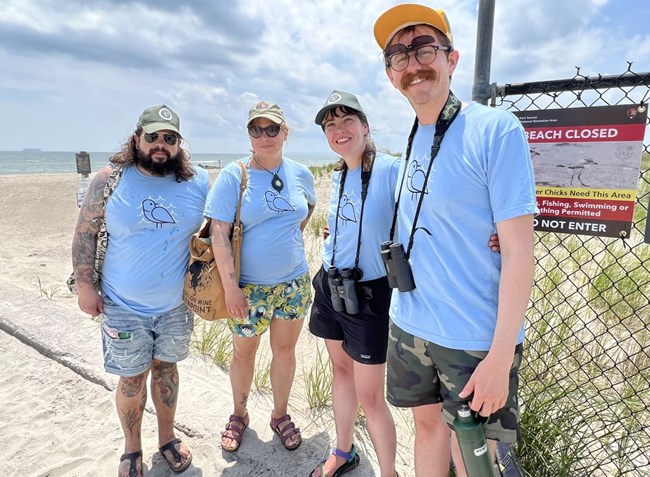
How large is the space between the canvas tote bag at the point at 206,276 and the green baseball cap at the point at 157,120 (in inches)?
18.6

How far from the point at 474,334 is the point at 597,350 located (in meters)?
2.52

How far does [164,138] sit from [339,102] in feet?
3.54

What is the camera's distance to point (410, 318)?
171 cm

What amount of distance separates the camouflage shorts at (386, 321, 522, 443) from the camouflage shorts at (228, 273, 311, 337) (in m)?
1.00

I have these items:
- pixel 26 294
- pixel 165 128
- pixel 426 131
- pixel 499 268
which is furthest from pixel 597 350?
pixel 26 294

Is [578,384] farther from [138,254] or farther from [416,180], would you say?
[138,254]

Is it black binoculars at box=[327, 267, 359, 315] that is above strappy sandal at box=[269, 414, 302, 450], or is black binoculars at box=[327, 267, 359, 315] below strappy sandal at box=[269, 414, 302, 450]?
above

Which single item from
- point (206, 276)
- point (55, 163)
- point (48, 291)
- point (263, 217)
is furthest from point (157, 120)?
point (55, 163)

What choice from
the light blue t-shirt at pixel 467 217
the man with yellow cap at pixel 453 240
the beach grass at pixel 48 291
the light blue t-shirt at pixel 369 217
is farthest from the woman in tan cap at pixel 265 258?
the beach grass at pixel 48 291

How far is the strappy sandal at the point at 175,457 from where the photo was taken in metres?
2.56

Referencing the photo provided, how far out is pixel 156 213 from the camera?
2432 millimetres

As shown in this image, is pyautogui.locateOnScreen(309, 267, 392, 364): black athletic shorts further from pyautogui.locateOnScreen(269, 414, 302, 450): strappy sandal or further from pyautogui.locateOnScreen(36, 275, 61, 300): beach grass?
pyautogui.locateOnScreen(36, 275, 61, 300): beach grass

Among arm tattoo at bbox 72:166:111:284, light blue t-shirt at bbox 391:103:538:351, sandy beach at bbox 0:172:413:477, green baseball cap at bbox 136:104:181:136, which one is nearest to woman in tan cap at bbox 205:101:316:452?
sandy beach at bbox 0:172:413:477

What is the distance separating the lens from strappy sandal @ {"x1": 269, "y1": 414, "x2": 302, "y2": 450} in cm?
272
